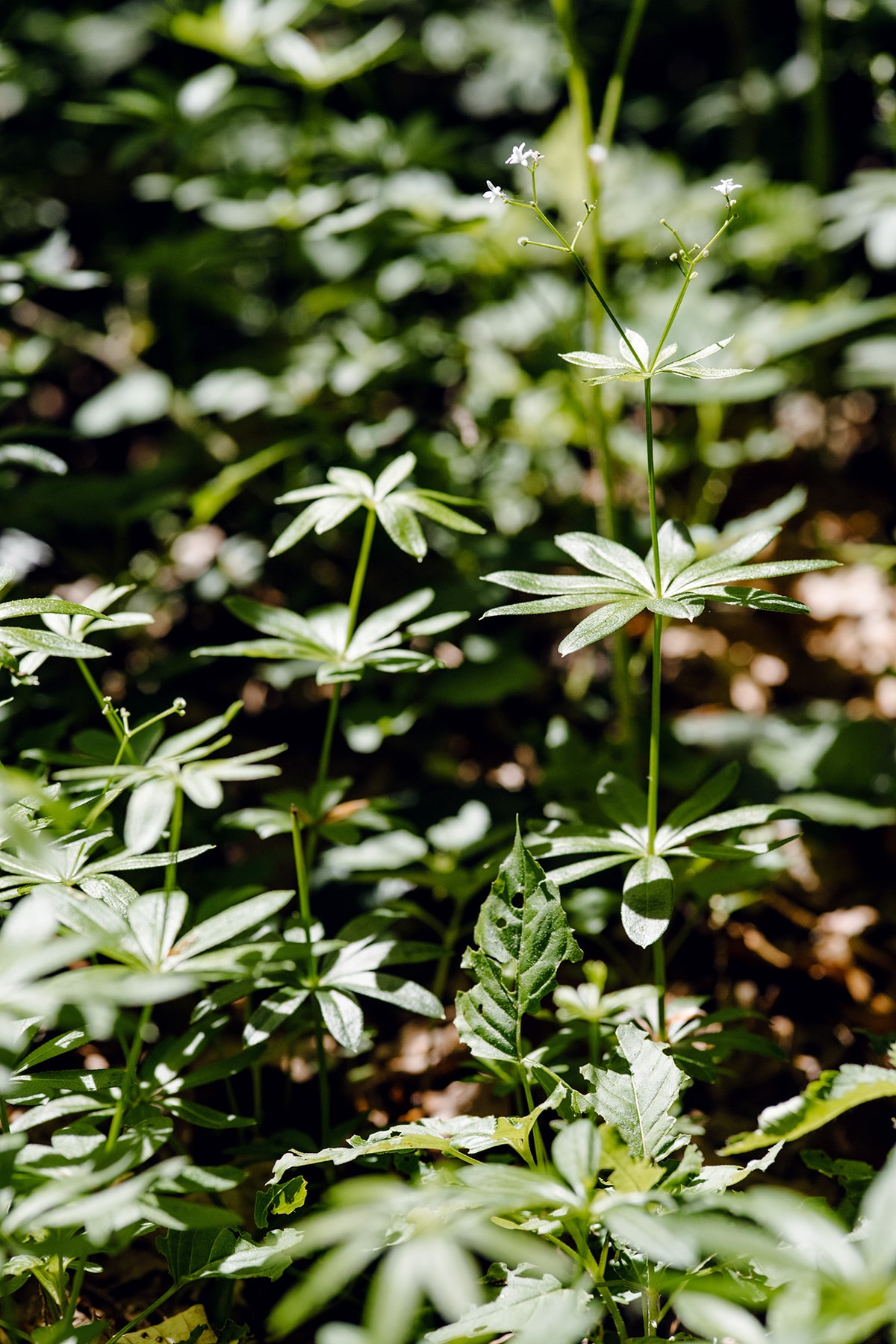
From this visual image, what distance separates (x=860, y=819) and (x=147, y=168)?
3032 millimetres

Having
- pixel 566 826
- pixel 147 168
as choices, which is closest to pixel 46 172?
pixel 147 168

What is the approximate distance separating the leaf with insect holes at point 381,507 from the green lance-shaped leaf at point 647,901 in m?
0.46

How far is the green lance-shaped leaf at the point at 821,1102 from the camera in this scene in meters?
0.97

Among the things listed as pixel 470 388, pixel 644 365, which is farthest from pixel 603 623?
pixel 470 388

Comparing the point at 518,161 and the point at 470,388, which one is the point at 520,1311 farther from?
the point at 470,388

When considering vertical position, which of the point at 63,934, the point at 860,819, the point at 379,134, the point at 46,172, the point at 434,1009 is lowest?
the point at 860,819

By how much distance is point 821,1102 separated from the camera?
981mm

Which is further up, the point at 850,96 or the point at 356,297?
the point at 850,96

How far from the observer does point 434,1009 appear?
101 cm

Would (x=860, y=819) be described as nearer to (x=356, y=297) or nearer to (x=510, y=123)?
(x=356, y=297)

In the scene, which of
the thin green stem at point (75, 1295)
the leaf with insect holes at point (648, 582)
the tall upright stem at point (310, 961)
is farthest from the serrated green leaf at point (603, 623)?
the thin green stem at point (75, 1295)

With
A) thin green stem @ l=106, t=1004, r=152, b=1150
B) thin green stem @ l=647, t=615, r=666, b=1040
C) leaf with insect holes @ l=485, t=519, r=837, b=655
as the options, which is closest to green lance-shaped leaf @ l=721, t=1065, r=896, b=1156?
thin green stem @ l=647, t=615, r=666, b=1040

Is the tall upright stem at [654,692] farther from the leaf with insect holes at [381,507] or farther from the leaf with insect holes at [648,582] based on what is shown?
the leaf with insect holes at [381,507]

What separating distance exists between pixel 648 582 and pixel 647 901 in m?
0.35
